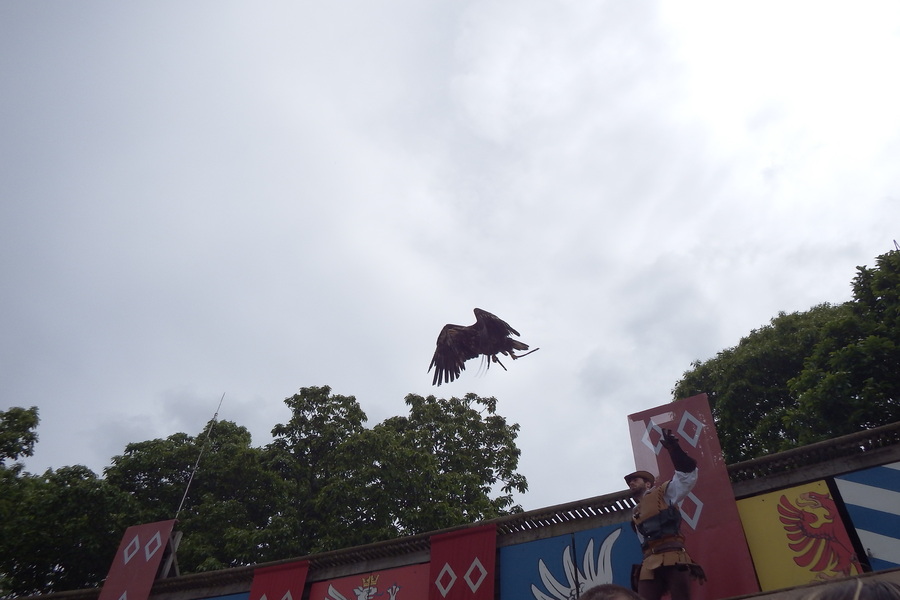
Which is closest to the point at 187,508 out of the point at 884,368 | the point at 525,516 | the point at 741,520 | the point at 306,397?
the point at 306,397

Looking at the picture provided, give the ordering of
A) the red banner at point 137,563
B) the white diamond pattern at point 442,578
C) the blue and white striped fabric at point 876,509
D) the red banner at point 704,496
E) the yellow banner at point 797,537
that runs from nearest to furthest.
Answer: the blue and white striped fabric at point 876,509
the yellow banner at point 797,537
the red banner at point 704,496
the white diamond pattern at point 442,578
the red banner at point 137,563

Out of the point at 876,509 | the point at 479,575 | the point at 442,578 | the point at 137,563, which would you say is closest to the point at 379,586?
the point at 442,578

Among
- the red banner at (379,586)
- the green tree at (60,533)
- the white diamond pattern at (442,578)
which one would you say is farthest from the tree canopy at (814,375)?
the green tree at (60,533)

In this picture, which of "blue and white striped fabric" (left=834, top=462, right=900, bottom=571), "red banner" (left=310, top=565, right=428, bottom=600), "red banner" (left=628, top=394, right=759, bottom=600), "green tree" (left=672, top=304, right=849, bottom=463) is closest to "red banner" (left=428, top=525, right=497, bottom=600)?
"red banner" (left=310, top=565, right=428, bottom=600)

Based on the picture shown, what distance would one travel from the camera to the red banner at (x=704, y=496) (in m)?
6.91

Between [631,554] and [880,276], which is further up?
[880,276]

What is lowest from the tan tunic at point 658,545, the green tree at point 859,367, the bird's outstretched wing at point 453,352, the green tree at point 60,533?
the tan tunic at point 658,545

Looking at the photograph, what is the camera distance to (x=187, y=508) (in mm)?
19281

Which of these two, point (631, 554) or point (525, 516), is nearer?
point (631, 554)

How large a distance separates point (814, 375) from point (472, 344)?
9.49 meters

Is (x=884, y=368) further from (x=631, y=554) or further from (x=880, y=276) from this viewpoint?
(x=631, y=554)

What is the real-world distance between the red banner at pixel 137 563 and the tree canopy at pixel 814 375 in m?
15.3

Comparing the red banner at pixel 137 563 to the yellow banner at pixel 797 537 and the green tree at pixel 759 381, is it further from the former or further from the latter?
the green tree at pixel 759 381

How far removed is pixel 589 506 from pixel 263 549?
40.0ft
